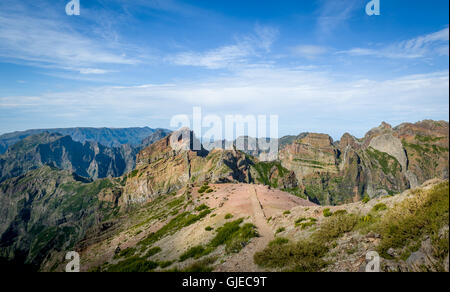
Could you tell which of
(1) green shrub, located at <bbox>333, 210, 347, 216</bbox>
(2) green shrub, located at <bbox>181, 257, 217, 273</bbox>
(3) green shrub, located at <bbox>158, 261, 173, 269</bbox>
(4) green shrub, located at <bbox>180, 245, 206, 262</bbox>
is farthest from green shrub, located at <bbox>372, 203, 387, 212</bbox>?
(3) green shrub, located at <bbox>158, 261, 173, 269</bbox>

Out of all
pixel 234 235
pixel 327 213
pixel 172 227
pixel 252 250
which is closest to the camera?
pixel 252 250

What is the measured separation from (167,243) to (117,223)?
39.3m

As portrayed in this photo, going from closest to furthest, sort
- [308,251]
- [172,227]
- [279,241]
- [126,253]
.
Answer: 1. [308,251]
2. [279,241]
3. [126,253]
4. [172,227]

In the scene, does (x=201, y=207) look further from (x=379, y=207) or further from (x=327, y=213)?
(x=379, y=207)

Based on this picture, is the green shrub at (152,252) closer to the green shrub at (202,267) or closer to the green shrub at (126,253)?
the green shrub at (126,253)

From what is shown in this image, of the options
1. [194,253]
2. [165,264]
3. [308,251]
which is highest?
[308,251]

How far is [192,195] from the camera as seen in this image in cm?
5434

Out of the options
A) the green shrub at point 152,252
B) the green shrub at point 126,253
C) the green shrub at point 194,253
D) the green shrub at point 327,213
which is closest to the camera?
the green shrub at point 194,253

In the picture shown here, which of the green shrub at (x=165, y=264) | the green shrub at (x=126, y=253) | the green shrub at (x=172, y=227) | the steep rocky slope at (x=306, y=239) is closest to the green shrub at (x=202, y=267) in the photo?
the steep rocky slope at (x=306, y=239)

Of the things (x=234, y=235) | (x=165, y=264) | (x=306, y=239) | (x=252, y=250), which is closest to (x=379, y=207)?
(x=306, y=239)

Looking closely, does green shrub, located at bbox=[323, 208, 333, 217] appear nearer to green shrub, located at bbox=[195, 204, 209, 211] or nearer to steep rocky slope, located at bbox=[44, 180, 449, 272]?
steep rocky slope, located at bbox=[44, 180, 449, 272]

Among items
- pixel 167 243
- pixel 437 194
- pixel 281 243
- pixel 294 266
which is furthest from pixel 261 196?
pixel 437 194

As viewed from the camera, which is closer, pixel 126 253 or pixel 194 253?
pixel 194 253
